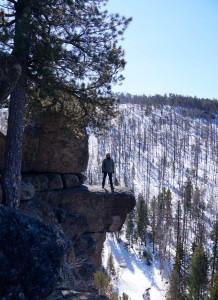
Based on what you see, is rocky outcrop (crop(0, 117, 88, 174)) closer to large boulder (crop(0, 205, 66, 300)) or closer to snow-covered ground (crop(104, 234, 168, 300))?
large boulder (crop(0, 205, 66, 300))

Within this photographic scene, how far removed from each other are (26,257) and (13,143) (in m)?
5.70

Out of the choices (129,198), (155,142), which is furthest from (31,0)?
(155,142)

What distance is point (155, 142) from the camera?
120 meters

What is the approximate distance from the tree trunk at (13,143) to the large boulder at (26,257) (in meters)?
5.12

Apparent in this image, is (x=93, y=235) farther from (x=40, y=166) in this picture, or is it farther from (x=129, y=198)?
(x=40, y=166)

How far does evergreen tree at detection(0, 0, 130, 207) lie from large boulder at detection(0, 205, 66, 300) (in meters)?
5.17

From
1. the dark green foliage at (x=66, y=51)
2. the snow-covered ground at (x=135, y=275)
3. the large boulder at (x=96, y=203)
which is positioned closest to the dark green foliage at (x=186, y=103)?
the snow-covered ground at (x=135, y=275)

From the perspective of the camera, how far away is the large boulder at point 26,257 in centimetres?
380

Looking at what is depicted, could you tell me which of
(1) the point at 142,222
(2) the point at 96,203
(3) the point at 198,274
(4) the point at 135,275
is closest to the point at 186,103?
(1) the point at 142,222

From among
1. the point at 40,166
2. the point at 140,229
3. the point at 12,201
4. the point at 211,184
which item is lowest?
the point at 140,229

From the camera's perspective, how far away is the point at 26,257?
3988mm

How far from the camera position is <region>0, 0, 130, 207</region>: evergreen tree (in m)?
8.37

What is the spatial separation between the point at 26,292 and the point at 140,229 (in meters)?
59.0

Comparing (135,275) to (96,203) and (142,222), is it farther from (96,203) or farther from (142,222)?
(96,203)
